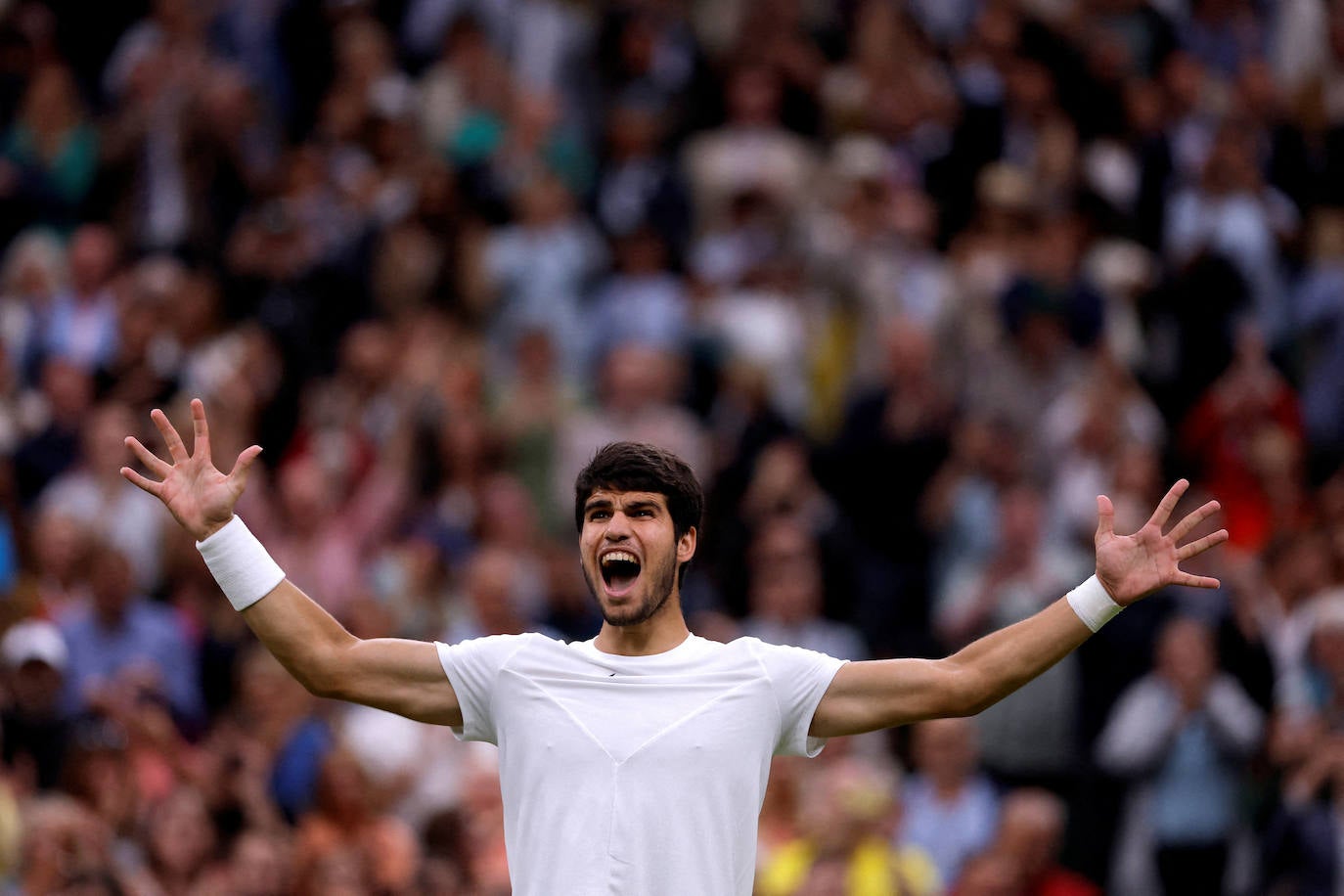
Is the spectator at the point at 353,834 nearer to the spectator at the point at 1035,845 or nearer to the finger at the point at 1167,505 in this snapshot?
the spectator at the point at 1035,845

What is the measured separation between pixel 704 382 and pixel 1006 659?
765cm

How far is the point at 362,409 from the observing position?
13.7 m

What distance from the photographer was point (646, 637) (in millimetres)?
6441

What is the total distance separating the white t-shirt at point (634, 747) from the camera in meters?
6.12

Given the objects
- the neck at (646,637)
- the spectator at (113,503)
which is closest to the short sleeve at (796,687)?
the neck at (646,637)

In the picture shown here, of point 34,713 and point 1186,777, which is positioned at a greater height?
point 34,713

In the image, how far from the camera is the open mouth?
6.34 m

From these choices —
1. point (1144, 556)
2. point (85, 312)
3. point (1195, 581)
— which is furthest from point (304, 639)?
point (85, 312)

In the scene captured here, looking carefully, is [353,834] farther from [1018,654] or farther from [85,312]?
[1018,654]

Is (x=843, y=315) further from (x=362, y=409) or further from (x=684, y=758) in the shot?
(x=684, y=758)

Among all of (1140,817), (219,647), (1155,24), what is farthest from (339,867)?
(1155,24)

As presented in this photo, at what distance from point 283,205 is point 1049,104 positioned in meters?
4.85

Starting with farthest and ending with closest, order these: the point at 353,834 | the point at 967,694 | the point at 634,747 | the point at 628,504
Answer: the point at 353,834 → the point at 628,504 → the point at 967,694 → the point at 634,747

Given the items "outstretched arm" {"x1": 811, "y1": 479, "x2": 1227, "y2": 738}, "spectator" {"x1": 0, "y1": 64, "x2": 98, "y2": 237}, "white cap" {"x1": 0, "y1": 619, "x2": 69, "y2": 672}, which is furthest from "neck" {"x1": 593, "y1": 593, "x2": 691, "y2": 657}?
"spectator" {"x1": 0, "y1": 64, "x2": 98, "y2": 237}
